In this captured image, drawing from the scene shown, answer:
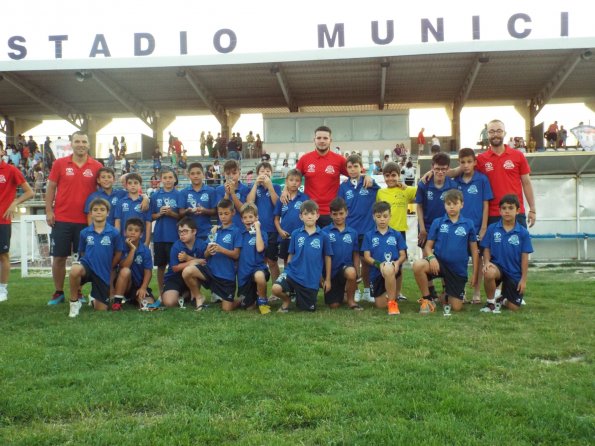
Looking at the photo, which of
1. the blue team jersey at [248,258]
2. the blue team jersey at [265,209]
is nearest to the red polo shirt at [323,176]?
the blue team jersey at [265,209]

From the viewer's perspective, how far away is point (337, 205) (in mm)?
6059

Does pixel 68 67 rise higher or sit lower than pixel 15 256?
higher

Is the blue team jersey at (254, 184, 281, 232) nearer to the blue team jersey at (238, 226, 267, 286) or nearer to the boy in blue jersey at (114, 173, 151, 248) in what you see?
the blue team jersey at (238, 226, 267, 286)

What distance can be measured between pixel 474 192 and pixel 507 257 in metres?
0.82

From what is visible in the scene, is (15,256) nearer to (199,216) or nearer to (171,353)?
(199,216)

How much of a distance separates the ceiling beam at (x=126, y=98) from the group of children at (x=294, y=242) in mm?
21659

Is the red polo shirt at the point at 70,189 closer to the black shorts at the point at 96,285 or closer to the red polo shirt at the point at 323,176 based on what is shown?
the black shorts at the point at 96,285

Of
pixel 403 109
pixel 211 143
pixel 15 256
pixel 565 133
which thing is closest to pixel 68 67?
pixel 211 143

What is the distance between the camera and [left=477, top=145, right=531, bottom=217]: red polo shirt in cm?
619

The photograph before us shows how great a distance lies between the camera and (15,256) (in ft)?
51.2

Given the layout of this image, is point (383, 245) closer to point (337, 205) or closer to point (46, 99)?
point (337, 205)

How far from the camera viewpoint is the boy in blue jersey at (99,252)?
5945 millimetres

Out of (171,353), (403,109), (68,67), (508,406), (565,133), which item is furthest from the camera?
(403,109)

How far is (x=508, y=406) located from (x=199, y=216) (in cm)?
461
